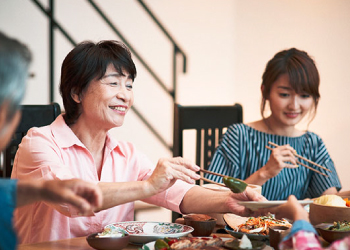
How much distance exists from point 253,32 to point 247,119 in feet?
2.55

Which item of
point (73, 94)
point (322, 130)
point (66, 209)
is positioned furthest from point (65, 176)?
point (322, 130)

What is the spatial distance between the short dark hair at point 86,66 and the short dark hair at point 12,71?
1.04m

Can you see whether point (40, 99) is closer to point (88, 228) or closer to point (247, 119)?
point (247, 119)

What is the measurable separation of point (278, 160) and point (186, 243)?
101 centimetres

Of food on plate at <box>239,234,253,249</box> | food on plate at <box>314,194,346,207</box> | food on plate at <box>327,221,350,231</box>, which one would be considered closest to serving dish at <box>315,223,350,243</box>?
food on plate at <box>327,221,350,231</box>

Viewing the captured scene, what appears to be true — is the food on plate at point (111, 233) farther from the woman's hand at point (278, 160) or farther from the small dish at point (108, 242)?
the woman's hand at point (278, 160)

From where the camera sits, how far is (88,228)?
1.66 m

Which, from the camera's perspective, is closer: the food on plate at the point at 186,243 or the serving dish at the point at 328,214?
the food on plate at the point at 186,243

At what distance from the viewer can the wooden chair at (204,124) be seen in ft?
7.81

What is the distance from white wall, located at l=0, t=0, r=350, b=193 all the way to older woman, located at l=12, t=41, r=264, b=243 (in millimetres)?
1913

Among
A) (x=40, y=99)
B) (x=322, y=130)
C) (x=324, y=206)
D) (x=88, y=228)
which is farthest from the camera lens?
(x=322, y=130)

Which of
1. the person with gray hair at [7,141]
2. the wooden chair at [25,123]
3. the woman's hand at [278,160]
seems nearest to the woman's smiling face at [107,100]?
the wooden chair at [25,123]

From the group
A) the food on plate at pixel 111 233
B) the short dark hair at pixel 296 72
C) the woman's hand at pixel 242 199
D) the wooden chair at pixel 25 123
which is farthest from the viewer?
the short dark hair at pixel 296 72

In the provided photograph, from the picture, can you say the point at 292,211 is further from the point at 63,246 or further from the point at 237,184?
the point at 63,246
